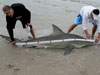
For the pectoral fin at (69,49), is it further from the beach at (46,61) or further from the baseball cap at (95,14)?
the baseball cap at (95,14)

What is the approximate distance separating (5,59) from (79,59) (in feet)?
6.36

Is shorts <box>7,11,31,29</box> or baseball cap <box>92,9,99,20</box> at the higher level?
baseball cap <box>92,9,99,20</box>

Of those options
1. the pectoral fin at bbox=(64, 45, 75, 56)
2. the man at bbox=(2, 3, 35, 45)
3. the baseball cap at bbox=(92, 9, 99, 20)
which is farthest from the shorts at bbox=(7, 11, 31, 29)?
the baseball cap at bbox=(92, 9, 99, 20)

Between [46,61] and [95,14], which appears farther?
[95,14]

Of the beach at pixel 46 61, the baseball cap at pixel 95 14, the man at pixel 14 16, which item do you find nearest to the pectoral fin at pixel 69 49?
the beach at pixel 46 61

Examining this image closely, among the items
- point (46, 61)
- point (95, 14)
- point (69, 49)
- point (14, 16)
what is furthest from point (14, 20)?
point (95, 14)

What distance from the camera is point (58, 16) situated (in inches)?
348

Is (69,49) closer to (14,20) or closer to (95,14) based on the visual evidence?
(95,14)

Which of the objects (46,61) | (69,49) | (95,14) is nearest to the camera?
(46,61)

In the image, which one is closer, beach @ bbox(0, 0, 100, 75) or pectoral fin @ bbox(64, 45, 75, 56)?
beach @ bbox(0, 0, 100, 75)

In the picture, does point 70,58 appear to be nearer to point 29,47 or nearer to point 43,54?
point 43,54

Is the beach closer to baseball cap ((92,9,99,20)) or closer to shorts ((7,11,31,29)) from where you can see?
shorts ((7,11,31,29))

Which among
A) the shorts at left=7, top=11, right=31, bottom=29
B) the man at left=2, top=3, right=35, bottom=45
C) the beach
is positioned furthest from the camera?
the shorts at left=7, top=11, right=31, bottom=29

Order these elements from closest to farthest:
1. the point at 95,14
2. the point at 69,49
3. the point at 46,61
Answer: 1. the point at 46,61
2. the point at 95,14
3. the point at 69,49
